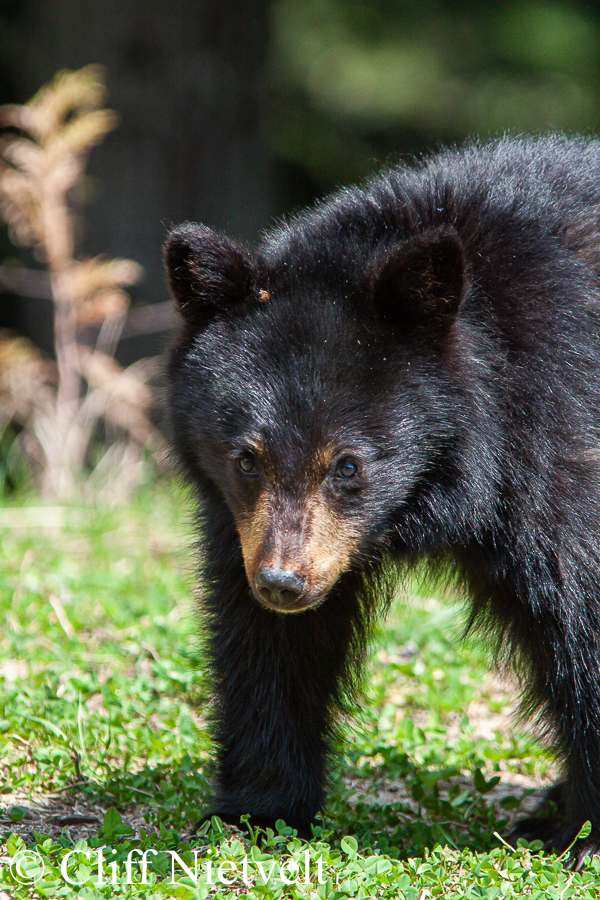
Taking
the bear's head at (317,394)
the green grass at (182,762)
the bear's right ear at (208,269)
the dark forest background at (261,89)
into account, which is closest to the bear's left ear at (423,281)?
the bear's head at (317,394)

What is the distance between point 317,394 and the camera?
299 cm

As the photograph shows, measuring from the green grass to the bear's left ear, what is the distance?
4.21ft

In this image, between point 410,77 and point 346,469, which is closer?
point 346,469

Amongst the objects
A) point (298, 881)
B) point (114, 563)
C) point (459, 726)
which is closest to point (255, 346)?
point (298, 881)

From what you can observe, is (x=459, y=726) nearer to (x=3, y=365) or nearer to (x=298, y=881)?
(x=298, y=881)

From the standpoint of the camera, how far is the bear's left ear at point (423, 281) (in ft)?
9.64

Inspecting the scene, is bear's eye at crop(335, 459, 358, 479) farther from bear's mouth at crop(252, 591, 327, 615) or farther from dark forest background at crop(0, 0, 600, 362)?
dark forest background at crop(0, 0, 600, 362)

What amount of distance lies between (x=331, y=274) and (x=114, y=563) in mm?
3363

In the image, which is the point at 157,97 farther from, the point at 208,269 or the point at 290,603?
the point at 290,603

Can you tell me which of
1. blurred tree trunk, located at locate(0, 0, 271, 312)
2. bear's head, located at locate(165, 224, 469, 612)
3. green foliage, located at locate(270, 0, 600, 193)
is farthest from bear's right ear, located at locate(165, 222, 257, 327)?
green foliage, located at locate(270, 0, 600, 193)

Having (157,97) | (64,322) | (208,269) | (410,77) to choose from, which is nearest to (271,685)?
(208,269)

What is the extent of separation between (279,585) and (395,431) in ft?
1.91

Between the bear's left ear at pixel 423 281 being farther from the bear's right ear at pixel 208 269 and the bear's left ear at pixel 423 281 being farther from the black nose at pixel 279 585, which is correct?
the black nose at pixel 279 585

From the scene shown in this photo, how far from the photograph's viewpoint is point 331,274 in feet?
10.5
